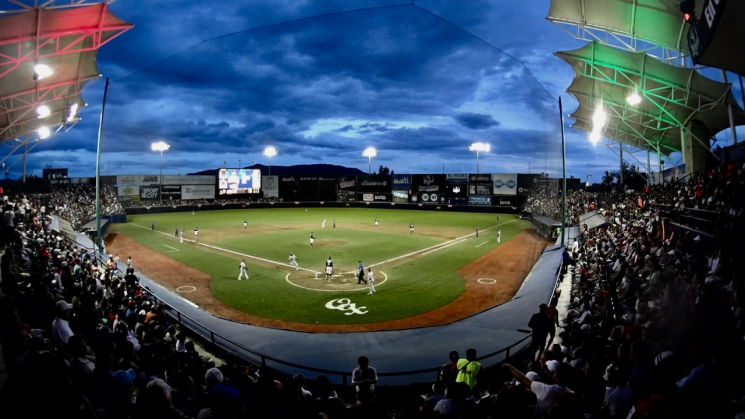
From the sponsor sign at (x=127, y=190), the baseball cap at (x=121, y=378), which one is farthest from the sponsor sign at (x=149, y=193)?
the baseball cap at (x=121, y=378)

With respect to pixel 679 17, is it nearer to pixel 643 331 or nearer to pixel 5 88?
pixel 643 331

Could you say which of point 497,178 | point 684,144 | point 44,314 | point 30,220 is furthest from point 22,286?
point 497,178

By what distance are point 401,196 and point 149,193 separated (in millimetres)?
46550

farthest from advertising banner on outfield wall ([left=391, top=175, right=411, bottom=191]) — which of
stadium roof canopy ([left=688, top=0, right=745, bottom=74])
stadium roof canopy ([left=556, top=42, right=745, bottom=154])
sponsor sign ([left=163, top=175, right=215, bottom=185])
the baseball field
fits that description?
stadium roof canopy ([left=688, top=0, right=745, bottom=74])

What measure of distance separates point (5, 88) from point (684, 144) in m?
45.6

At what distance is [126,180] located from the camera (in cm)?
7019

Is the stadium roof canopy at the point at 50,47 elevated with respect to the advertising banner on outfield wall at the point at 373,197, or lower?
elevated

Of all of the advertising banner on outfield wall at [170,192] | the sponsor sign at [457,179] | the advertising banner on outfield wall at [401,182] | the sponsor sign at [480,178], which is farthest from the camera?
the advertising banner on outfield wall at [401,182]

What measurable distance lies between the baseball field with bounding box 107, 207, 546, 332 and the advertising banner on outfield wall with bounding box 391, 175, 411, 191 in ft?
93.1

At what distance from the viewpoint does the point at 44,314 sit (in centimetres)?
795

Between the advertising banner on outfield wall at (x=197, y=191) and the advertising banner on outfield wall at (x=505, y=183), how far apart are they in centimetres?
5325

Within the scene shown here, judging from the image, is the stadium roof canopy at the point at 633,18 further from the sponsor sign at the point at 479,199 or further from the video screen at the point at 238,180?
the video screen at the point at 238,180

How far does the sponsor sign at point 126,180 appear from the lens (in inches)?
2749

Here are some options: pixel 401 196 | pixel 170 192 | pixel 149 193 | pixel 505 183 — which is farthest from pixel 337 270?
pixel 149 193
